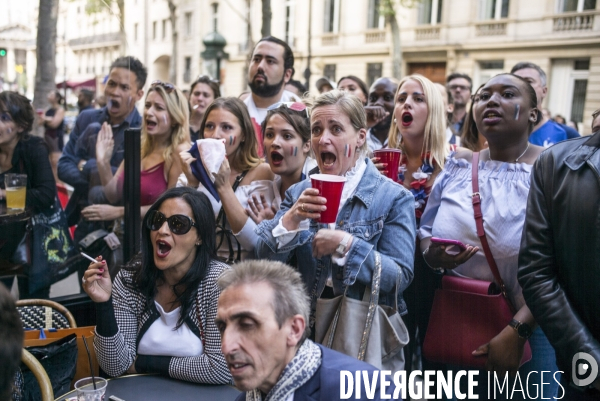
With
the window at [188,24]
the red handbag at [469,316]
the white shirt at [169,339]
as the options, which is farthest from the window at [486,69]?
the white shirt at [169,339]

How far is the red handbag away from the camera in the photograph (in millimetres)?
2578

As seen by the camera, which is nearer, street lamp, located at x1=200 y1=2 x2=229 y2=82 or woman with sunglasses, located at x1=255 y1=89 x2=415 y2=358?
woman with sunglasses, located at x1=255 y1=89 x2=415 y2=358

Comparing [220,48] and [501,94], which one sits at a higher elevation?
[220,48]

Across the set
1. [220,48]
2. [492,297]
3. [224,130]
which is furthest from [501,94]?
[220,48]

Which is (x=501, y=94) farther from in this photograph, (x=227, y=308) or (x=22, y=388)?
(x=22, y=388)

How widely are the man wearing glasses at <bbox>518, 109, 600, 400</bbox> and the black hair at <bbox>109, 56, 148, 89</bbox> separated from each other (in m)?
3.44

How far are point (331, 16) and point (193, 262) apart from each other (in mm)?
26065

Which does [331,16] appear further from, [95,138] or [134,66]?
[95,138]

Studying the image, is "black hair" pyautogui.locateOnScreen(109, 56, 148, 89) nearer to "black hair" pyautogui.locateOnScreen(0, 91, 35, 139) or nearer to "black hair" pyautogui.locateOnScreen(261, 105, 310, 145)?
"black hair" pyautogui.locateOnScreen(0, 91, 35, 139)

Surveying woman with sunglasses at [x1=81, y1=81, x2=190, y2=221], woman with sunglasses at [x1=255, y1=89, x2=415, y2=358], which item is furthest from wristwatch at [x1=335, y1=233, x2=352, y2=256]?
woman with sunglasses at [x1=81, y1=81, x2=190, y2=221]

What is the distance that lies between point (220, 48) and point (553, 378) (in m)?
11.9

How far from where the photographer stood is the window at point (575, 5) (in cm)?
1919

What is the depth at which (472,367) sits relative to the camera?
110 inches

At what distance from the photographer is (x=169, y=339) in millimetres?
2711
